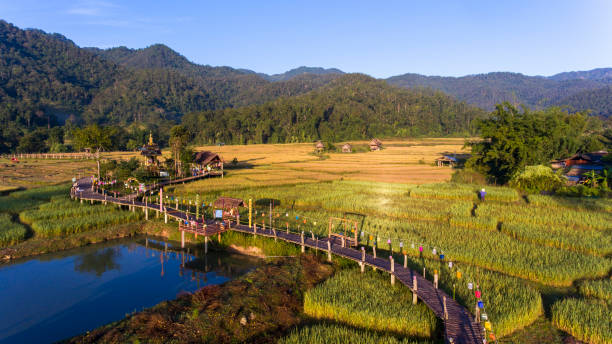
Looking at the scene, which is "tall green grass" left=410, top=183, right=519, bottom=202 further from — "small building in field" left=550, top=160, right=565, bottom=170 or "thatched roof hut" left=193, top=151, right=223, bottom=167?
"thatched roof hut" left=193, top=151, right=223, bottom=167

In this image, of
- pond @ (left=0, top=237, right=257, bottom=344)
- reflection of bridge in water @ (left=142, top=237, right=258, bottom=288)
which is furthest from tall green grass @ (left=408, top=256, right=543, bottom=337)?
pond @ (left=0, top=237, right=257, bottom=344)

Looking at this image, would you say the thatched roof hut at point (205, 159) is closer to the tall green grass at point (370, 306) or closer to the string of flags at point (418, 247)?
the string of flags at point (418, 247)

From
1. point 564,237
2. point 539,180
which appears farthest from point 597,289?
point 539,180

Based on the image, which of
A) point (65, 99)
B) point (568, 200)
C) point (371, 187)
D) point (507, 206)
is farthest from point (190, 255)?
point (65, 99)

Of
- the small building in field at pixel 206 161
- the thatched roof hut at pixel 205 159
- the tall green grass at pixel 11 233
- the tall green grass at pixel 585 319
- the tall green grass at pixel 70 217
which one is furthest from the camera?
the thatched roof hut at pixel 205 159

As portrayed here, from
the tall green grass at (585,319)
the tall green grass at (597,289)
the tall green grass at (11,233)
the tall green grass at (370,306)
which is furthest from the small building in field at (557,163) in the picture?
the tall green grass at (11,233)

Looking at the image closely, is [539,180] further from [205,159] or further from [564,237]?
[205,159]
